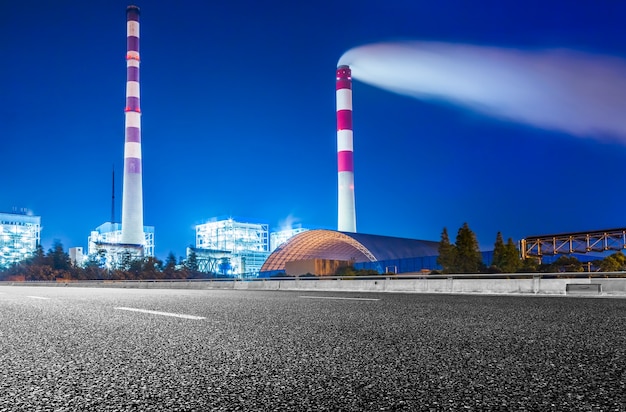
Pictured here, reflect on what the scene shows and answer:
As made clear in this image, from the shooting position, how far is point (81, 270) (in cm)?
10306

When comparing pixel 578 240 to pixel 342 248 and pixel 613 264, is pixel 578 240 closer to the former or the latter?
pixel 613 264

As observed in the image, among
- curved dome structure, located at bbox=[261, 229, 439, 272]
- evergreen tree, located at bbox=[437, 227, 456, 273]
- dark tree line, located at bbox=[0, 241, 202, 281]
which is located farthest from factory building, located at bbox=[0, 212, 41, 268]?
evergreen tree, located at bbox=[437, 227, 456, 273]

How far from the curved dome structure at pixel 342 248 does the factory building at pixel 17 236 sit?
2716 inches

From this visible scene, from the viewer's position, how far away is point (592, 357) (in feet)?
14.1

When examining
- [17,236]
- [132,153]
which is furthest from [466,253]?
[17,236]

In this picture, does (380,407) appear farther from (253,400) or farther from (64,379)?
(64,379)

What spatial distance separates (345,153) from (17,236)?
84.5 meters

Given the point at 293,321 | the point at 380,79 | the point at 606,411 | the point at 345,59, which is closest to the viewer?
the point at 606,411

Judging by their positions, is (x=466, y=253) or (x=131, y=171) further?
(x=131, y=171)

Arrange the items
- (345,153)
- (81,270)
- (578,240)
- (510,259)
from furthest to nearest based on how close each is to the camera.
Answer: (81,270)
(345,153)
(510,259)
(578,240)

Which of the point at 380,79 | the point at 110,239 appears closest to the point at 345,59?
the point at 380,79

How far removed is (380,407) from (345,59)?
105 metres

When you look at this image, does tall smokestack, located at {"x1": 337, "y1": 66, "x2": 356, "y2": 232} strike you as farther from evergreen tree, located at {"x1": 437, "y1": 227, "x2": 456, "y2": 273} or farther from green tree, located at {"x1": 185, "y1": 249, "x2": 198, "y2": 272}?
green tree, located at {"x1": 185, "y1": 249, "x2": 198, "y2": 272}

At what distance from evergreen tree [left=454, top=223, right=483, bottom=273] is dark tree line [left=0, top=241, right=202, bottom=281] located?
57416mm
